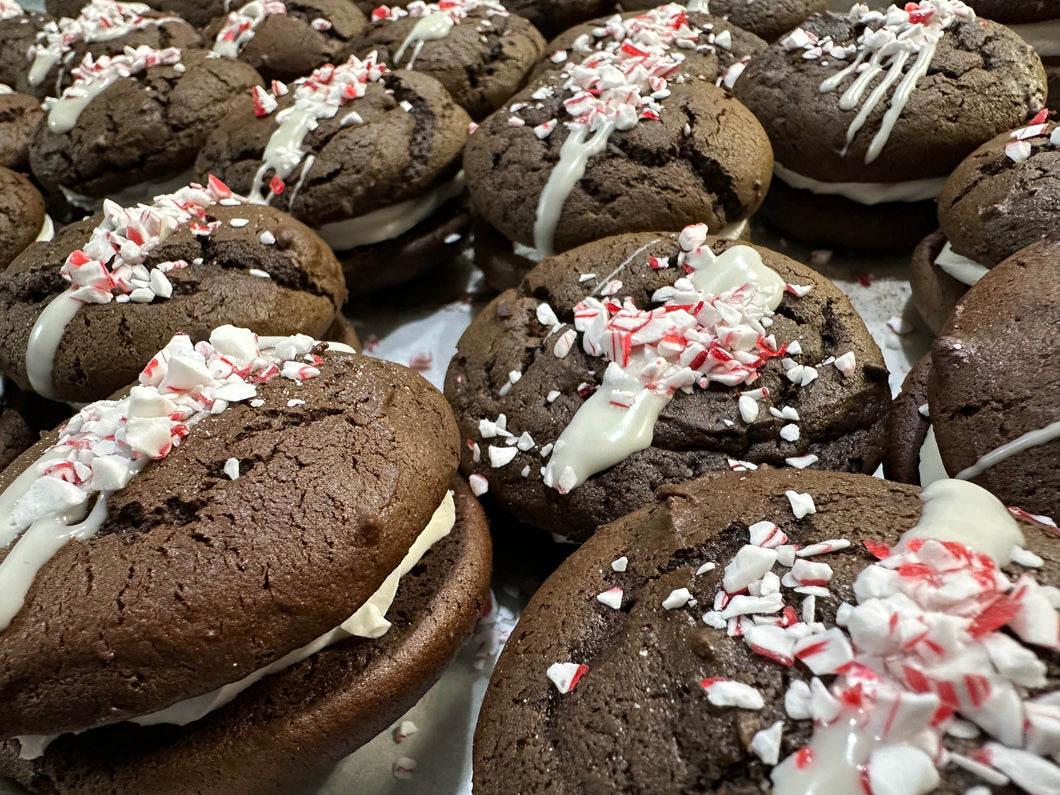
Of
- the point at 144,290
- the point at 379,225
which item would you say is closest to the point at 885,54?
the point at 379,225

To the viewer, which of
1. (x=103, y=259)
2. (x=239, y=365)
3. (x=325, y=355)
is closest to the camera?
(x=239, y=365)

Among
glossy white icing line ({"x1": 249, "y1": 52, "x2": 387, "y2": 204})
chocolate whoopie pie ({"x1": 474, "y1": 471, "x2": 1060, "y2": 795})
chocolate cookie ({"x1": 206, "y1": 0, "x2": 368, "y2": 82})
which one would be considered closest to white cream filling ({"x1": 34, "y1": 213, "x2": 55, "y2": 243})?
glossy white icing line ({"x1": 249, "y1": 52, "x2": 387, "y2": 204})

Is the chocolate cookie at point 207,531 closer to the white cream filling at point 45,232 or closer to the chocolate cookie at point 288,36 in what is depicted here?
the white cream filling at point 45,232

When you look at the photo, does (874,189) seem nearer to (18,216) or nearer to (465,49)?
(465,49)

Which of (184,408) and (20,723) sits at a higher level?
(184,408)

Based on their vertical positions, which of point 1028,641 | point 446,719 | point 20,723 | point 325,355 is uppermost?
point 1028,641

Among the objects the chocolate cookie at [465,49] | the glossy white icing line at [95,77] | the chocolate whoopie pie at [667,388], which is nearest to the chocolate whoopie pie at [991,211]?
the chocolate whoopie pie at [667,388]

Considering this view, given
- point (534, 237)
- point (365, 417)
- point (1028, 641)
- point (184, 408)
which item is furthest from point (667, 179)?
point (1028, 641)

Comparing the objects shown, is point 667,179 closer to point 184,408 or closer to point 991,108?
point 991,108
